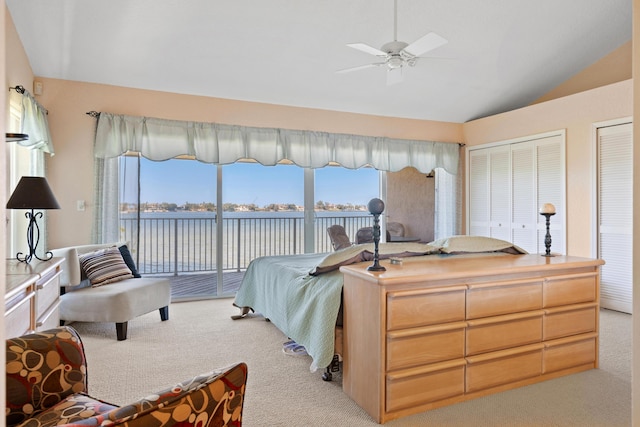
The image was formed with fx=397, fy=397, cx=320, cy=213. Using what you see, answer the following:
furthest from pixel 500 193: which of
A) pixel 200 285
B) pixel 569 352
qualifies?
pixel 200 285

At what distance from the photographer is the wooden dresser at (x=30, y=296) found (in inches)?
68.6

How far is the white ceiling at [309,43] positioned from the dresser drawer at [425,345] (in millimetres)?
2214

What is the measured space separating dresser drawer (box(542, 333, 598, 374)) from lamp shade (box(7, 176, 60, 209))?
133 inches

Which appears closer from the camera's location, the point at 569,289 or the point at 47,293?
the point at 47,293

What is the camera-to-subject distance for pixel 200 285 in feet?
17.8

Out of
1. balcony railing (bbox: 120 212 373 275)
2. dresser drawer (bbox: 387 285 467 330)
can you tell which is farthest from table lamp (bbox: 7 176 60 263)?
balcony railing (bbox: 120 212 373 275)

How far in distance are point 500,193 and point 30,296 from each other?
5.56 m

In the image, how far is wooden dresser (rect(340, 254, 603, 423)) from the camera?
2082 mm

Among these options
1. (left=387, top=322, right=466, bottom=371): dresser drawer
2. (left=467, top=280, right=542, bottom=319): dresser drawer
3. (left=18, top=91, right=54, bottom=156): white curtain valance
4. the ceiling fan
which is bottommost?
(left=387, top=322, right=466, bottom=371): dresser drawer

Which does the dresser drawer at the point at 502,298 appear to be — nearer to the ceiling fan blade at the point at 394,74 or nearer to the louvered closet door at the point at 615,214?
the ceiling fan blade at the point at 394,74

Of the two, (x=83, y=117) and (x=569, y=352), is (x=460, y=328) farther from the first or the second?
(x=83, y=117)

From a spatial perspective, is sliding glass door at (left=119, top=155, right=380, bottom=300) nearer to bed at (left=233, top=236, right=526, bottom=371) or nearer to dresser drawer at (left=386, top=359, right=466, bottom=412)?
bed at (left=233, top=236, right=526, bottom=371)

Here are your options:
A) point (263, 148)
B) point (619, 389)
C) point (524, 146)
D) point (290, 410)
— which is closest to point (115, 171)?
point (263, 148)

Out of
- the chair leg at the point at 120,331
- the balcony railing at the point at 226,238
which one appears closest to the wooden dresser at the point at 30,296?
the chair leg at the point at 120,331
